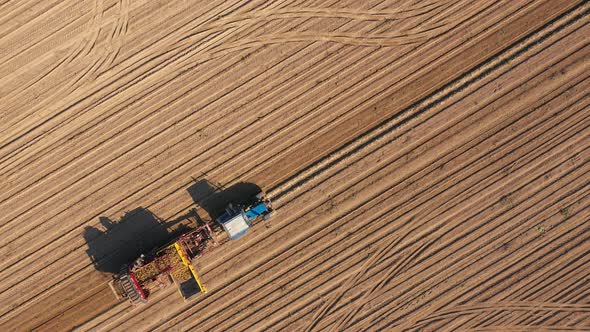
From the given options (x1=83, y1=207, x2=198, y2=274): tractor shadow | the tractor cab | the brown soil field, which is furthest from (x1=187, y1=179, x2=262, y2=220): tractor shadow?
(x1=83, y1=207, x2=198, y2=274): tractor shadow

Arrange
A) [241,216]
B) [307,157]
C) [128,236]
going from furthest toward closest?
1. [307,157]
2. [128,236]
3. [241,216]

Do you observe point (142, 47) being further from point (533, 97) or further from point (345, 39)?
point (533, 97)

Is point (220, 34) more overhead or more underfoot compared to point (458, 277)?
more overhead

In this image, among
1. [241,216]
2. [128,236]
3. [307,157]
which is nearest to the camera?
[241,216]

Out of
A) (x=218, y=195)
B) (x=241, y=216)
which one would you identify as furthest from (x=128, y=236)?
(x=241, y=216)

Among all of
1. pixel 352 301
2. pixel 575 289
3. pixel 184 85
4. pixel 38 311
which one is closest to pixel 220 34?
pixel 184 85

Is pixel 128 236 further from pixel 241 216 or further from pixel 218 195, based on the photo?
pixel 241 216

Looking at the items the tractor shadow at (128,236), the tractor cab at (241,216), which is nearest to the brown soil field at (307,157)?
the tractor shadow at (128,236)
